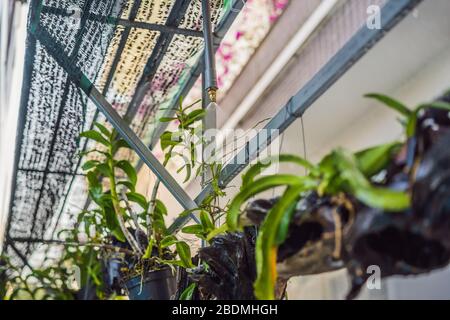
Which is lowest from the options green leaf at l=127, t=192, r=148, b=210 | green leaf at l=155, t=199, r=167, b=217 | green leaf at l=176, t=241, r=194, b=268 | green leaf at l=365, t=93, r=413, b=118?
green leaf at l=176, t=241, r=194, b=268

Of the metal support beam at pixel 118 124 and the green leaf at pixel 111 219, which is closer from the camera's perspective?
the metal support beam at pixel 118 124

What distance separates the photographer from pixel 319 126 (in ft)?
3.21

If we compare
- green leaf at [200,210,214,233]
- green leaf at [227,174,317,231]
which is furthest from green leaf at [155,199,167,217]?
green leaf at [227,174,317,231]

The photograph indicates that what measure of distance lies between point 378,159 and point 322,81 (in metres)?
0.27

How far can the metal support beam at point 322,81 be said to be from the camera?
2.17 ft

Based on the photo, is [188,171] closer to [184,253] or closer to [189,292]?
[184,253]

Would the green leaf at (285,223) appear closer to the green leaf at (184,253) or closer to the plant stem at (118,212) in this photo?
the green leaf at (184,253)

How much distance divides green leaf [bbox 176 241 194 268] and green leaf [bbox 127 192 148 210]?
33 cm

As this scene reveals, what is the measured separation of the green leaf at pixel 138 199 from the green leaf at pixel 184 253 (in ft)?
1.09

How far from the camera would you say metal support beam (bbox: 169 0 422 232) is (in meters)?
0.66

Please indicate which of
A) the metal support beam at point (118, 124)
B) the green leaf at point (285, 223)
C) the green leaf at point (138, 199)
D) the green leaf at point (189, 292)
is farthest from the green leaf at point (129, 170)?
the green leaf at point (285, 223)

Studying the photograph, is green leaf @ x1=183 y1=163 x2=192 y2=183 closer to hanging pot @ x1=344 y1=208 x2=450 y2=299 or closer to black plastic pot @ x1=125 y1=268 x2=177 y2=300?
black plastic pot @ x1=125 y1=268 x2=177 y2=300
